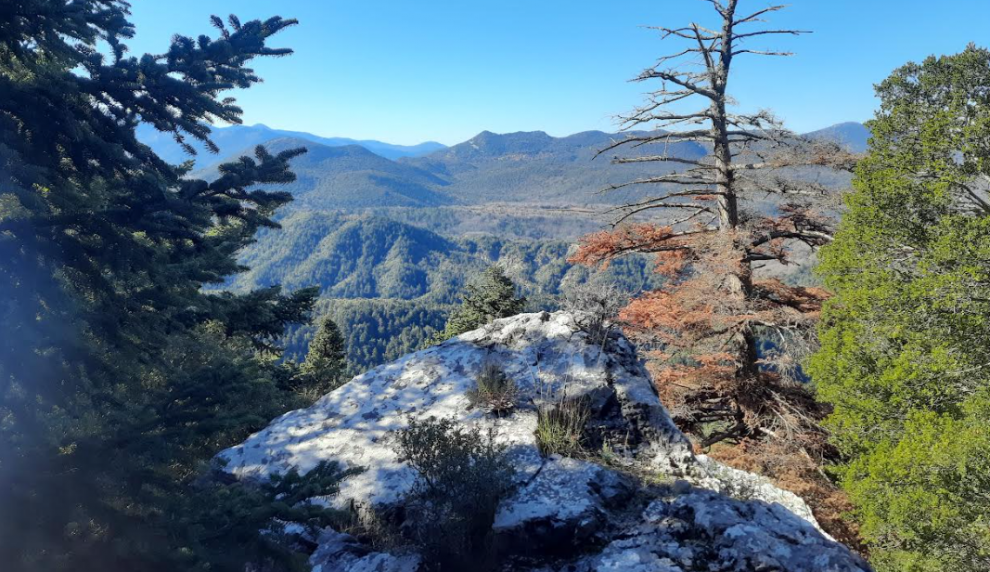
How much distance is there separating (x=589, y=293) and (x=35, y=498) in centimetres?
620

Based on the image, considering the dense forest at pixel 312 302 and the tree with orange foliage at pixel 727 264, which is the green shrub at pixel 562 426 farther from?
the tree with orange foliage at pixel 727 264

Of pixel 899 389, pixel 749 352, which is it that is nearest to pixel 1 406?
pixel 899 389

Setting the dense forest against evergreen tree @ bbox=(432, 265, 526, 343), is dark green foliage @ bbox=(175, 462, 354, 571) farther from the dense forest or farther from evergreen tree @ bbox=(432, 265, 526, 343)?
evergreen tree @ bbox=(432, 265, 526, 343)

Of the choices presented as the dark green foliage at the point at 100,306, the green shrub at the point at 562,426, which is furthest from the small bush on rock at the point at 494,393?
the dark green foliage at the point at 100,306

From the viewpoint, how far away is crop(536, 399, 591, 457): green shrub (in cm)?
537

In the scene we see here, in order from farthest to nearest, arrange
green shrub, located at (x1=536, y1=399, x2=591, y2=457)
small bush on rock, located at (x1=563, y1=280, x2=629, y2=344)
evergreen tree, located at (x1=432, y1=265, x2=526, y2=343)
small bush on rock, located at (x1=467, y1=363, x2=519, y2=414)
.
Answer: evergreen tree, located at (x1=432, y1=265, x2=526, y2=343)
small bush on rock, located at (x1=563, y1=280, x2=629, y2=344)
small bush on rock, located at (x1=467, y1=363, x2=519, y2=414)
green shrub, located at (x1=536, y1=399, x2=591, y2=457)

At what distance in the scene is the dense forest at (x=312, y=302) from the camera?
3.09 m

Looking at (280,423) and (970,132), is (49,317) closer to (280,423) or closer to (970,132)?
(280,423)

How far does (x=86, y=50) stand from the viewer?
6.02m

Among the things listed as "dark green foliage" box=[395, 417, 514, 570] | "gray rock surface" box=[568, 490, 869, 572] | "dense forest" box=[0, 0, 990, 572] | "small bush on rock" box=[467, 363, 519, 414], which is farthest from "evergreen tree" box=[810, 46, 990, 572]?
"dark green foliage" box=[395, 417, 514, 570]

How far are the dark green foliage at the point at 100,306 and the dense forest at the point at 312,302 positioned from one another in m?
0.02

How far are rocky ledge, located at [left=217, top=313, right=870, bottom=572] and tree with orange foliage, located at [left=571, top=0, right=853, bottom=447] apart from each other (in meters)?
4.69

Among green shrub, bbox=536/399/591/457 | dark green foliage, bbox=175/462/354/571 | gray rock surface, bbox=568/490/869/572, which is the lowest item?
gray rock surface, bbox=568/490/869/572

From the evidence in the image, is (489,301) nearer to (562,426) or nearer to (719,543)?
(562,426)
